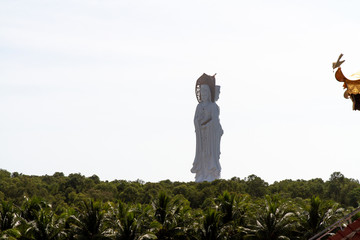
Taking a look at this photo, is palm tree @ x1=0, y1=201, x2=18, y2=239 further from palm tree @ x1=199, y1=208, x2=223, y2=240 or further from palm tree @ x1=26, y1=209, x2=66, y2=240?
palm tree @ x1=199, y1=208, x2=223, y2=240

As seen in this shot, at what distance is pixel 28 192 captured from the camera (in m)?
61.2

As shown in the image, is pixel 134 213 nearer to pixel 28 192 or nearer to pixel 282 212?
pixel 282 212

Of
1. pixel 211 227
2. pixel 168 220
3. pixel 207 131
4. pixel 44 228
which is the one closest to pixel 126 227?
pixel 168 220

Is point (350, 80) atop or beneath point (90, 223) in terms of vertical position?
atop

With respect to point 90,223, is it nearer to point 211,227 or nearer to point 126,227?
point 126,227

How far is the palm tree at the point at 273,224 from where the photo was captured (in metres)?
35.1

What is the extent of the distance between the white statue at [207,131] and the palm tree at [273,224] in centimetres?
3460

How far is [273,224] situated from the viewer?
3534 centimetres

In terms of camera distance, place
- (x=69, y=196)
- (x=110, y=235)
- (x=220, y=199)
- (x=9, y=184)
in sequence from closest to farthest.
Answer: (x=110, y=235) → (x=220, y=199) → (x=69, y=196) → (x=9, y=184)

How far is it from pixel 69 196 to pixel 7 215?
24413 millimetres

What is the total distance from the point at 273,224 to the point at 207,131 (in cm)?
3663

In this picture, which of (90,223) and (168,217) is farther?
(168,217)

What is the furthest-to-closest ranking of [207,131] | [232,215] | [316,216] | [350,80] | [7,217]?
[207,131]
[232,215]
[7,217]
[316,216]
[350,80]

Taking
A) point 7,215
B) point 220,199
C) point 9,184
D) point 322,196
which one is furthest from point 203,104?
point 7,215
